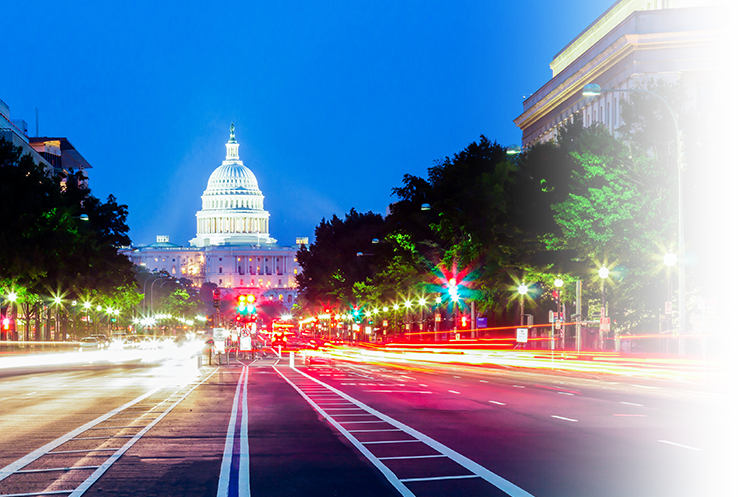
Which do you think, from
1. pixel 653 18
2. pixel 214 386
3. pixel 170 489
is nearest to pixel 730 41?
pixel 653 18

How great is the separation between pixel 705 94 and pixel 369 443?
64884mm

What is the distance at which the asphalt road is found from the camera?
1105 cm

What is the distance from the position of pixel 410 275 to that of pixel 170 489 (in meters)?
81.3

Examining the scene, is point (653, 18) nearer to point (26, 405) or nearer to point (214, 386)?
point (214, 386)

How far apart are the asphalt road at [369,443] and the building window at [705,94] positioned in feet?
164

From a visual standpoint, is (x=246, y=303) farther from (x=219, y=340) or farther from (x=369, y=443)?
(x=369, y=443)

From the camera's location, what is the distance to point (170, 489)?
10.8 metres

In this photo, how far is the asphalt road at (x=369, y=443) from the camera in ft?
36.3

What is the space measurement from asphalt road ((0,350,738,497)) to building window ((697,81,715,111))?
5000 cm

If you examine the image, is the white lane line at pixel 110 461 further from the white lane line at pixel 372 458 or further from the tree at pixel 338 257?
the tree at pixel 338 257

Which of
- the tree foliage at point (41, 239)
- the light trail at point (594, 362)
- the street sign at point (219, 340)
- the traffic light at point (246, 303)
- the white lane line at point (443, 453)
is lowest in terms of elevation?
the light trail at point (594, 362)

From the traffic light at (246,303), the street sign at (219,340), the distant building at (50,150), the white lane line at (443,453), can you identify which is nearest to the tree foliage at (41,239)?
the street sign at (219,340)

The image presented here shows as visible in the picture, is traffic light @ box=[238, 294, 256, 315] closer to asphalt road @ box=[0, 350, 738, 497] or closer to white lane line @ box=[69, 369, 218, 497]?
asphalt road @ box=[0, 350, 738, 497]

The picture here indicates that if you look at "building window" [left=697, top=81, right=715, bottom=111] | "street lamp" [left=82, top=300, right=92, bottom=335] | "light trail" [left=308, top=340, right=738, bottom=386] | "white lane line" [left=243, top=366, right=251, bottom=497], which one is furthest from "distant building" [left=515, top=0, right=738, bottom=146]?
"white lane line" [left=243, top=366, right=251, bottom=497]
